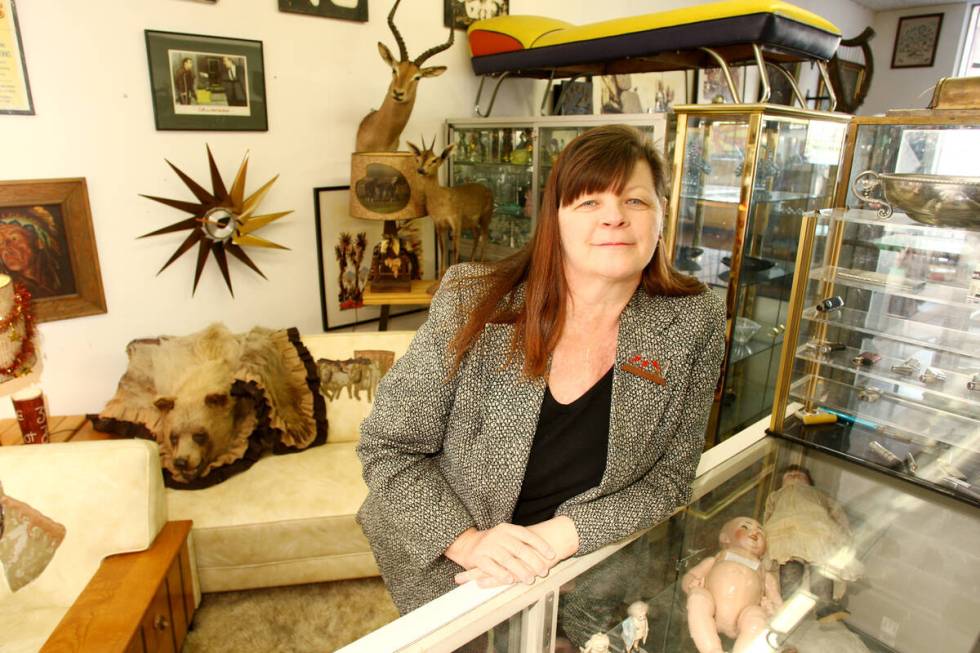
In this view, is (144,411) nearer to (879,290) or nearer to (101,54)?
(101,54)

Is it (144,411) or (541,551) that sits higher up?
(541,551)

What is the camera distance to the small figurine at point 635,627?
996 mm

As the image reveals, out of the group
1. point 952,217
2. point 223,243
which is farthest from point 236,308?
point 952,217

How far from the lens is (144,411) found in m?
2.33

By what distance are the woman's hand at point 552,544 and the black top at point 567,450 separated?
12 centimetres

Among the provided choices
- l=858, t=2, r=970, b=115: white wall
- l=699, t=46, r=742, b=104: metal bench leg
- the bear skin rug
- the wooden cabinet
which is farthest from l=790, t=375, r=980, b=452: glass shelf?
l=858, t=2, r=970, b=115: white wall

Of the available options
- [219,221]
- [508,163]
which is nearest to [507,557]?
[219,221]

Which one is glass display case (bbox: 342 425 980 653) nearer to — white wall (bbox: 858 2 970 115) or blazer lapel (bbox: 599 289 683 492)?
blazer lapel (bbox: 599 289 683 492)

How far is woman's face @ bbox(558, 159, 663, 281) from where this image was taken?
105 cm

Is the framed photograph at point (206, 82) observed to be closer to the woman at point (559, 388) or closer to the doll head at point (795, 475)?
the woman at point (559, 388)

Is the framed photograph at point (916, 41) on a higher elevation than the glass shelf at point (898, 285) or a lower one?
higher

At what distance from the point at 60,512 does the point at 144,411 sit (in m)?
0.70

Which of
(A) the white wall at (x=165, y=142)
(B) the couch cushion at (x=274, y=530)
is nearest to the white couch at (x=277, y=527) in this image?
(B) the couch cushion at (x=274, y=530)

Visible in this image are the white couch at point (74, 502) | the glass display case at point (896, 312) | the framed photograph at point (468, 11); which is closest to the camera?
the glass display case at point (896, 312)
